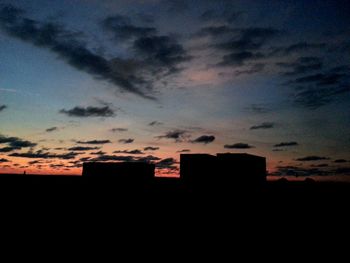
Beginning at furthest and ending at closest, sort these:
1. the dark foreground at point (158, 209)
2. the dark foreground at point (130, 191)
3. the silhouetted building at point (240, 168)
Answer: the silhouetted building at point (240, 168)
the dark foreground at point (130, 191)
the dark foreground at point (158, 209)

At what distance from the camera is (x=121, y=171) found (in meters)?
6.60

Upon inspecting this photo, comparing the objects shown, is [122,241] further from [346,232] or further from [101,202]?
[346,232]

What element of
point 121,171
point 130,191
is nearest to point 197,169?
point 130,191

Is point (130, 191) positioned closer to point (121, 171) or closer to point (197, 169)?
point (121, 171)

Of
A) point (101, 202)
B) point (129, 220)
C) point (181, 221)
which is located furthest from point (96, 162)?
point (181, 221)

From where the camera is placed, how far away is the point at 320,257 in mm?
5758

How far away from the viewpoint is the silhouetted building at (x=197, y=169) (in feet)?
22.4

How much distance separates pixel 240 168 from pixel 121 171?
2.37 m

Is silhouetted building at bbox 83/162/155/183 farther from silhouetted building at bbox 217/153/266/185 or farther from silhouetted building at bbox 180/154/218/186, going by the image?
silhouetted building at bbox 217/153/266/185

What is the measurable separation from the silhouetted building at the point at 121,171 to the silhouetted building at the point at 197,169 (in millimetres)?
753

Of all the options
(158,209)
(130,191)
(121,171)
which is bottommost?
(158,209)

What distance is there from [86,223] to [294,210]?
4151mm

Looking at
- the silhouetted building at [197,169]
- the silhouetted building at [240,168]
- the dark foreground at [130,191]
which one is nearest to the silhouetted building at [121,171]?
the dark foreground at [130,191]

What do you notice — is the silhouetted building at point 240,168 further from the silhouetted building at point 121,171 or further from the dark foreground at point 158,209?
the silhouetted building at point 121,171
